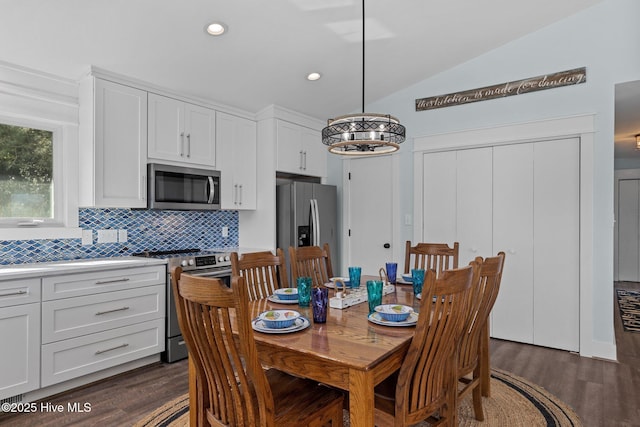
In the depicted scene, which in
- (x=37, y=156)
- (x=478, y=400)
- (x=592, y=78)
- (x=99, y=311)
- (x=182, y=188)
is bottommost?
(x=478, y=400)

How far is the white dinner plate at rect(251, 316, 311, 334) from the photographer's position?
1.62 m

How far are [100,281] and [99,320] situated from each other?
0.94 ft

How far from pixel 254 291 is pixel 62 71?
7.55 ft

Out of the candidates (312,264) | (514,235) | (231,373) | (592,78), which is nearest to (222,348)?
(231,373)

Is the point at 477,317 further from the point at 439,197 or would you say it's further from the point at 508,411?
the point at 439,197

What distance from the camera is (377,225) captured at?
459 centimetres

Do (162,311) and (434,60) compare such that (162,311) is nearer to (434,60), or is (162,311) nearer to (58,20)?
(58,20)

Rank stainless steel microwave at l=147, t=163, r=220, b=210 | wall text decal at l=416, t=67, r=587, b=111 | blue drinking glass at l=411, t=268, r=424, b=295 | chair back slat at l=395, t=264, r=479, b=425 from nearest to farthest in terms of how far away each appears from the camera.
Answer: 1. chair back slat at l=395, t=264, r=479, b=425
2. blue drinking glass at l=411, t=268, r=424, b=295
3. stainless steel microwave at l=147, t=163, r=220, b=210
4. wall text decal at l=416, t=67, r=587, b=111

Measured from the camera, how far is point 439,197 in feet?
13.8

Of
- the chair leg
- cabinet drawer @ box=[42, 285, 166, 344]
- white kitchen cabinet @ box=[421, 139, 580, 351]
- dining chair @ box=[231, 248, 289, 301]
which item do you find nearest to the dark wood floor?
white kitchen cabinet @ box=[421, 139, 580, 351]

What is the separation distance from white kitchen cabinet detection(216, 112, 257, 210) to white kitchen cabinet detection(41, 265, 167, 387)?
1.16m

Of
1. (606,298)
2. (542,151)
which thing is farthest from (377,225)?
(606,298)

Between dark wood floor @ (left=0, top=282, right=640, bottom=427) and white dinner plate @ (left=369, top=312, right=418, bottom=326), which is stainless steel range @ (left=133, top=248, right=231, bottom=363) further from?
white dinner plate @ (left=369, top=312, right=418, bottom=326)

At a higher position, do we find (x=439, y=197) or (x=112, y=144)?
Answer: (x=112, y=144)
